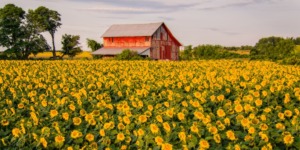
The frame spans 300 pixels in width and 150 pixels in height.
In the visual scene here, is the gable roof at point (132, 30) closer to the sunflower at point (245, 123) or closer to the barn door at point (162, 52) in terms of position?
the barn door at point (162, 52)

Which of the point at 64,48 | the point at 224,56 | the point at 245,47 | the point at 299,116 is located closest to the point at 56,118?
the point at 299,116

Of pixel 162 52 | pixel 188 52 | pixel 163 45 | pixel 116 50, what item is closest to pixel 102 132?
pixel 188 52

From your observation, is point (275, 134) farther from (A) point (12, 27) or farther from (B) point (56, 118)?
(A) point (12, 27)

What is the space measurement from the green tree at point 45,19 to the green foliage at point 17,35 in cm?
279

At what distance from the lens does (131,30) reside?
53531mm

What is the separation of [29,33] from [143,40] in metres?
19.0

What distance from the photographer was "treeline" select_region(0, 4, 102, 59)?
174 ft

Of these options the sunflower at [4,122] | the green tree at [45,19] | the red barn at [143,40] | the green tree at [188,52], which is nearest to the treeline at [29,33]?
the green tree at [45,19]

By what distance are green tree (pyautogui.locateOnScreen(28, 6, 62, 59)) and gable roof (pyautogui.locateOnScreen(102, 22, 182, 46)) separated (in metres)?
12.6

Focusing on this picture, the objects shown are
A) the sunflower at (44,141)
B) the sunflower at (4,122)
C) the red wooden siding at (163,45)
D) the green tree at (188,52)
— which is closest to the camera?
the sunflower at (44,141)

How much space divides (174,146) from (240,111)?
1964 mm

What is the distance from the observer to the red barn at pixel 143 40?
50.4 metres

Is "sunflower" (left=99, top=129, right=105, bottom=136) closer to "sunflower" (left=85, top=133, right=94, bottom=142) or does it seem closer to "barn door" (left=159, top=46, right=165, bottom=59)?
"sunflower" (left=85, top=133, right=94, bottom=142)

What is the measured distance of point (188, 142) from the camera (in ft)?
14.4
